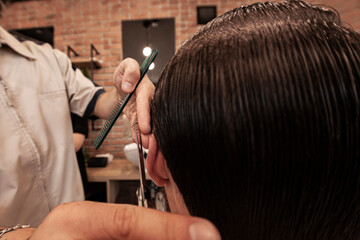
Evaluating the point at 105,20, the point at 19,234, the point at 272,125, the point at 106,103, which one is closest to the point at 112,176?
the point at 106,103

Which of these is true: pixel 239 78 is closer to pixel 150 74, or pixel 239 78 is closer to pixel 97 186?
pixel 150 74

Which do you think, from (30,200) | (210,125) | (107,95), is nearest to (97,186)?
(30,200)

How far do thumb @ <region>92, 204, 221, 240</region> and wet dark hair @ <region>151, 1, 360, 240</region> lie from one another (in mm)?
77

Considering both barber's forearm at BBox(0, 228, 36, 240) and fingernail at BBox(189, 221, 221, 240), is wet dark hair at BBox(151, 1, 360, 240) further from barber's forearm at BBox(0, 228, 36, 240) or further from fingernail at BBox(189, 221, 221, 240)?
barber's forearm at BBox(0, 228, 36, 240)

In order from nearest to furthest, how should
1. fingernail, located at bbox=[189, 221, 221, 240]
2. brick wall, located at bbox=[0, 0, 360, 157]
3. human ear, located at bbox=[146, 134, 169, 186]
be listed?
fingernail, located at bbox=[189, 221, 221, 240] → human ear, located at bbox=[146, 134, 169, 186] → brick wall, located at bbox=[0, 0, 360, 157]

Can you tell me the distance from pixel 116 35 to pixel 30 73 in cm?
196

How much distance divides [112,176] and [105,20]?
2118 millimetres

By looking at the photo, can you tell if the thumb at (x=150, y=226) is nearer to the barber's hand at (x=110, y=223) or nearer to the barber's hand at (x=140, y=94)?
the barber's hand at (x=110, y=223)

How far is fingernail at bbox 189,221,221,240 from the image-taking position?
11.0 inches

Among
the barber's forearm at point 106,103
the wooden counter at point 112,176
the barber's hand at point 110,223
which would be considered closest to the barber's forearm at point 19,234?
the barber's hand at point 110,223

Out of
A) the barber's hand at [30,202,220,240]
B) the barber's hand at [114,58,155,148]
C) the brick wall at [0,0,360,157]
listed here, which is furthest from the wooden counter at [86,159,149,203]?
the barber's hand at [30,202,220,240]

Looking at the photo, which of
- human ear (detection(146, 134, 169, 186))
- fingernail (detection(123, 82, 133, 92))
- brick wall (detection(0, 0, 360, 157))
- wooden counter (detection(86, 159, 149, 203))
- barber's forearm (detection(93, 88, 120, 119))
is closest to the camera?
human ear (detection(146, 134, 169, 186))

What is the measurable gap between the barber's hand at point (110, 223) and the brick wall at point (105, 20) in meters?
2.37

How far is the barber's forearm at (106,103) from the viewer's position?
1051 mm
